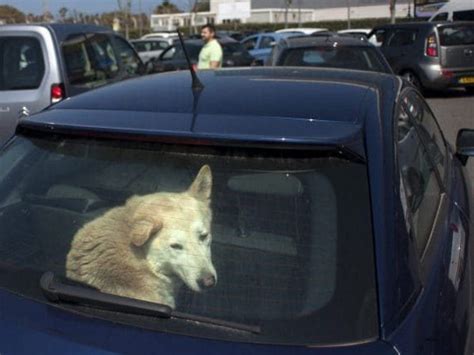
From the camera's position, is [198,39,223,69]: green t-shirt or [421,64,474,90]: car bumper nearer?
[198,39,223,69]: green t-shirt

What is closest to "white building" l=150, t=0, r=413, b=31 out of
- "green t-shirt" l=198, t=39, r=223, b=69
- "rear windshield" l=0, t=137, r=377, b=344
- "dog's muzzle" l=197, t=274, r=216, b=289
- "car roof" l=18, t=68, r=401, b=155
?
"green t-shirt" l=198, t=39, r=223, b=69

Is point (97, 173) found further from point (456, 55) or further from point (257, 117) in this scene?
point (456, 55)

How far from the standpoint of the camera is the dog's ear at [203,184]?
→ 1.89 m

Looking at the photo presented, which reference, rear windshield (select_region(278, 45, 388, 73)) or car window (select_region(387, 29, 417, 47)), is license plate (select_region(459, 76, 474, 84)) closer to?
car window (select_region(387, 29, 417, 47))

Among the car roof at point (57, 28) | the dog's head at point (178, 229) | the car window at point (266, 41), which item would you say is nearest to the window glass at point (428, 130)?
the dog's head at point (178, 229)

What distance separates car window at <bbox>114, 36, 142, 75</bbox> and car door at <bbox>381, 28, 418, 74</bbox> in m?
7.30

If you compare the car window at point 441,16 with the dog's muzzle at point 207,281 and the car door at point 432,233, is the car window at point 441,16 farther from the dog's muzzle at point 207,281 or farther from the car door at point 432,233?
the dog's muzzle at point 207,281

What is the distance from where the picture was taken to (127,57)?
Answer: 9055 mm

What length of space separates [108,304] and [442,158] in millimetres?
2054

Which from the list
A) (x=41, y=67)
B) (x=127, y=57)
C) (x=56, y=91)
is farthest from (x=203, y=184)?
(x=127, y=57)

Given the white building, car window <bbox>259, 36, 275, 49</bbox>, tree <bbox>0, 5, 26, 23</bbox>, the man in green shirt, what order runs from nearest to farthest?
the man in green shirt < car window <bbox>259, 36, 275, 49</bbox> < tree <bbox>0, 5, 26, 23</bbox> < the white building

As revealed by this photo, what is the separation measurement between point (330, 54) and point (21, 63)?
147 inches

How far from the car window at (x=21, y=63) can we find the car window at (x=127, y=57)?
1489 millimetres

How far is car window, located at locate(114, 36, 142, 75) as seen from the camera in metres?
8.79
